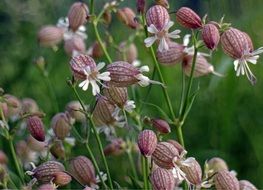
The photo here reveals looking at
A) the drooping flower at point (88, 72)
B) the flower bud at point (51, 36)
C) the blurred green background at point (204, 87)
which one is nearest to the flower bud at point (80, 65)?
the drooping flower at point (88, 72)

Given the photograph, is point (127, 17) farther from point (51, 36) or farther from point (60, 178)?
point (60, 178)

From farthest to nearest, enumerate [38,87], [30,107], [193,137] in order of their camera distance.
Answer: [38,87], [193,137], [30,107]

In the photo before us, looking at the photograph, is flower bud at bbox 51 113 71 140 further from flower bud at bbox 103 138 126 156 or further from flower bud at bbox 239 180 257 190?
flower bud at bbox 239 180 257 190

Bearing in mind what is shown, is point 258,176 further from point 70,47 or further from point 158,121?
point 158,121

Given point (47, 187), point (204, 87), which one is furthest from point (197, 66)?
point (204, 87)

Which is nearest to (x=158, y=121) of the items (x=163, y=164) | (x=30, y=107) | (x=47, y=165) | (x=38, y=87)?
(x=163, y=164)

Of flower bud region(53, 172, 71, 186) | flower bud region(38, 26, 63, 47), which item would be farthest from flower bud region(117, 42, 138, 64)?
flower bud region(53, 172, 71, 186)
